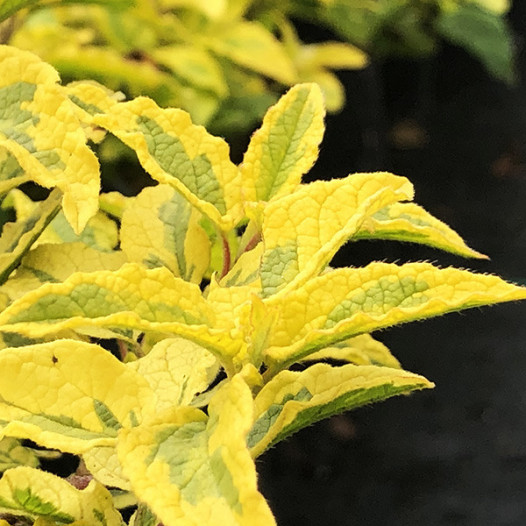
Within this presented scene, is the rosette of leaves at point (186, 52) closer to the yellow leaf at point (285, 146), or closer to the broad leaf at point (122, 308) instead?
the yellow leaf at point (285, 146)

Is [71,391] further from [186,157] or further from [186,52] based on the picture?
[186,52]

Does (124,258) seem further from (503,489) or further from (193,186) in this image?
(503,489)

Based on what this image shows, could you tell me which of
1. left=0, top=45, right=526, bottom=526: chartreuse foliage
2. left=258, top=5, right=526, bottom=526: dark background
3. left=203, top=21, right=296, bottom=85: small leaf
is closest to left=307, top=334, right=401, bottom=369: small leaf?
left=0, top=45, right=526, bottom=526: chartreuse foliage

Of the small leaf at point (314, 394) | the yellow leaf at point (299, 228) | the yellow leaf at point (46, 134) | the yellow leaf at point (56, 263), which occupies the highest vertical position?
the yellow leaf at point (46, 134)

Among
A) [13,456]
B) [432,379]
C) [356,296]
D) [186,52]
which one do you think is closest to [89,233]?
[13,456]

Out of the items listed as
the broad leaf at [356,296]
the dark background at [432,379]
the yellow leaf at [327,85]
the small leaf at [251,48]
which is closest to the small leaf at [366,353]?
the broad leaf at [356,296]

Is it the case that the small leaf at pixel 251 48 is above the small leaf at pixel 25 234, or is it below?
above
